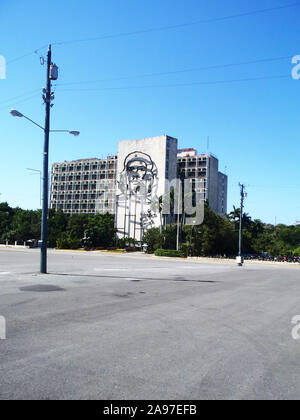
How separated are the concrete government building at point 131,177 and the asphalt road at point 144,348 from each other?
56.1 m

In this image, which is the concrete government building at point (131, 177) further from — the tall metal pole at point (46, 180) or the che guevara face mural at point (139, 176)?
the tall metal pole at point (46, 180)

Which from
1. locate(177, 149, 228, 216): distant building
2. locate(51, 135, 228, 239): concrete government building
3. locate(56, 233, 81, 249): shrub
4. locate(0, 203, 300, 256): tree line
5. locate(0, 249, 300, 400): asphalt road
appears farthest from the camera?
locate(177, 149, 228, 216): distant building

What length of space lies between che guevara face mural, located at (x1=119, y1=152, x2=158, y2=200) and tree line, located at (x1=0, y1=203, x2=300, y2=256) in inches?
751

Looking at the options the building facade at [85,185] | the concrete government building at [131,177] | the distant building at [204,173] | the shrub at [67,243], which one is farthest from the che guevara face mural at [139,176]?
the shrub at [67,243]

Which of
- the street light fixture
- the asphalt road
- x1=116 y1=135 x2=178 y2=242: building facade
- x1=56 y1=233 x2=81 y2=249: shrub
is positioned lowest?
x1=56 y1=233 x2=81 y2=249: shrub

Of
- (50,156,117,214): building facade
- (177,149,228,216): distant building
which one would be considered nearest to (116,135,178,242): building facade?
(177,149,228,216): distant building

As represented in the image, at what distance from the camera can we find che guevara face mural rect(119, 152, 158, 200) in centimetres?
9019

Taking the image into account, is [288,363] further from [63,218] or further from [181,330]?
[63,218]

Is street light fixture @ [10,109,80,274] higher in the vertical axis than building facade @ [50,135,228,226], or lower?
lower

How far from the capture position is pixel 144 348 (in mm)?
5992

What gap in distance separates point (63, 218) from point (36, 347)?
3022 inches

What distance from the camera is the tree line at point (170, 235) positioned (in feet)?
184

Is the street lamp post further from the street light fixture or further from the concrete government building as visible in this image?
the concrete government building
